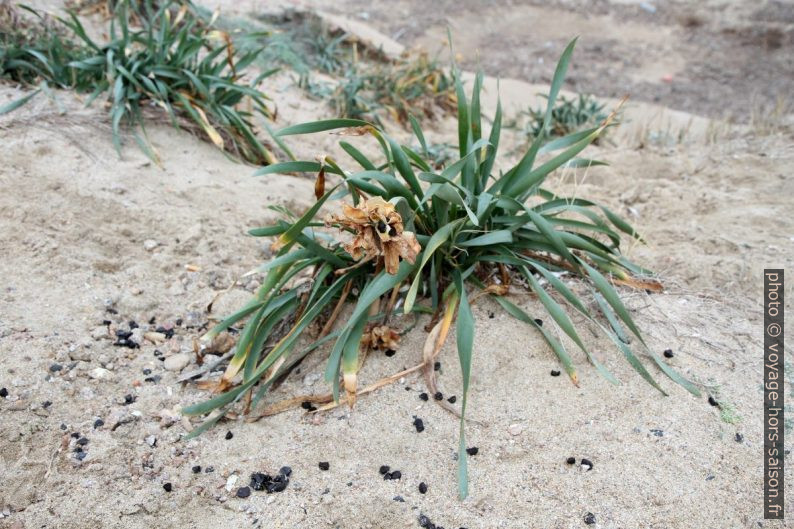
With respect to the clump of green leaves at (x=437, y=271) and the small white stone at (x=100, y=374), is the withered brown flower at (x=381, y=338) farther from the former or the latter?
the small white stone at (x=100, y=374)

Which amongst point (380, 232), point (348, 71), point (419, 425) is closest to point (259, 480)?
point (419, 425)

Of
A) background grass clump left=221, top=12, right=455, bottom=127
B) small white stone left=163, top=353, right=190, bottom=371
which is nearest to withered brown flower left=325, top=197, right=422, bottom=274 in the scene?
small white stone left=163, top=353, right=190, bottom=371

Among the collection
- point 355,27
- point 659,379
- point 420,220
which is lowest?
point 355,27

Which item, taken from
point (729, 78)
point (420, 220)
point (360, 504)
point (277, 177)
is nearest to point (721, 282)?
point (420, 220)

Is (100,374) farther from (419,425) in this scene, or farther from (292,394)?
(419,425)

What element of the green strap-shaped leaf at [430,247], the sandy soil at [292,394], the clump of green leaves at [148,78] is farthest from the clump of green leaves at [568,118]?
the green strap-shaped leaf at [430,247]

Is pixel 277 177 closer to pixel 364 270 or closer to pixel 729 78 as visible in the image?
pixel 364 270
